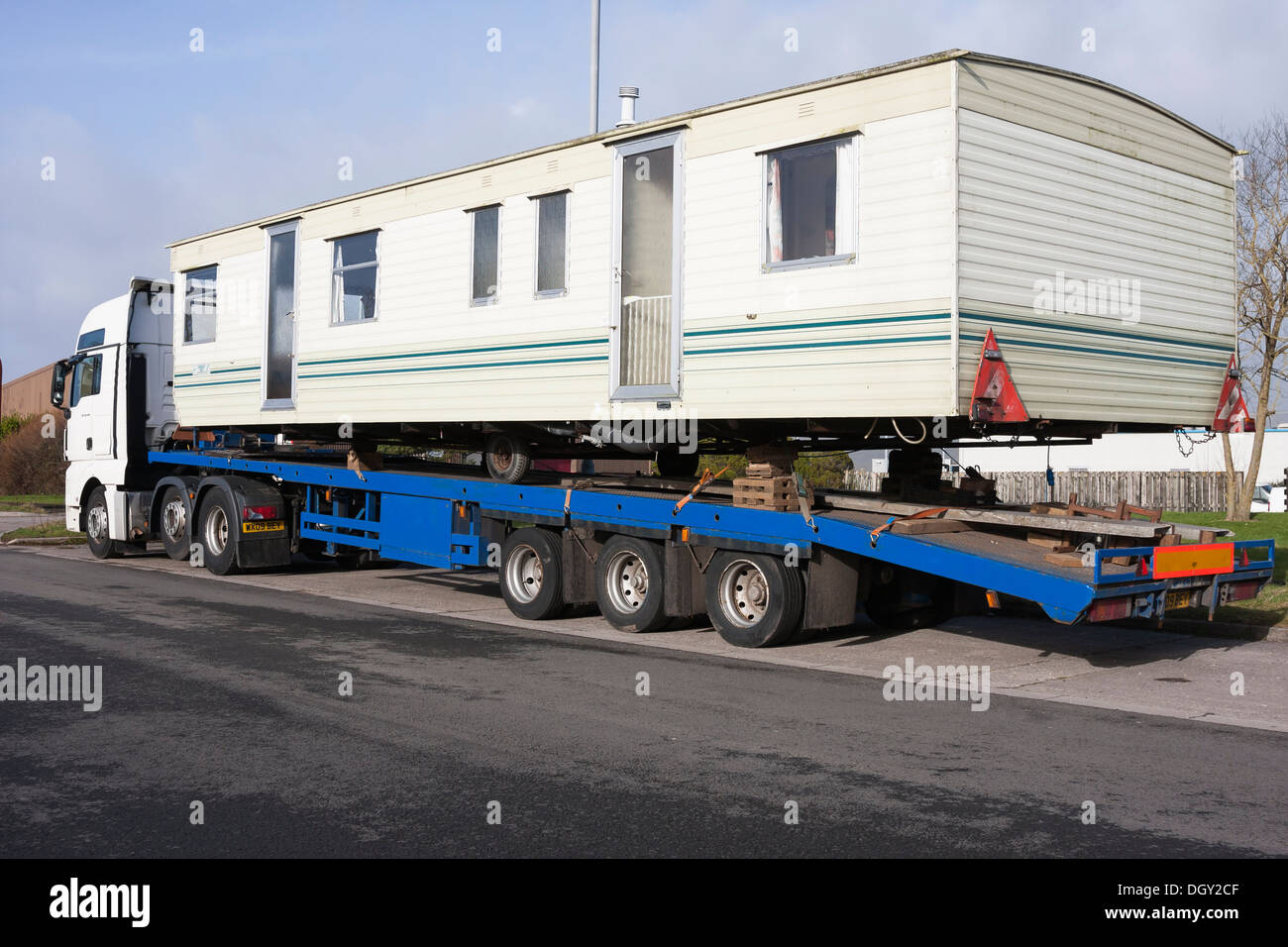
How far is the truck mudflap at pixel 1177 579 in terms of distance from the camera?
8359 mm

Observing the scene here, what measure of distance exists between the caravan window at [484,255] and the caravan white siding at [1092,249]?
5.32 metres

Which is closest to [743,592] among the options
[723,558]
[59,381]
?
[723,558]

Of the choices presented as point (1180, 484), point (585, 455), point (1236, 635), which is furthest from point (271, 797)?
point (1180, 484)

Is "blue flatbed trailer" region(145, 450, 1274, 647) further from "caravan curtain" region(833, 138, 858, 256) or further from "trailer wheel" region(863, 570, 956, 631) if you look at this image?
"caravan curtain" region(833, 138, 858, 256)

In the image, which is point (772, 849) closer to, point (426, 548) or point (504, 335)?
point (504, 335)

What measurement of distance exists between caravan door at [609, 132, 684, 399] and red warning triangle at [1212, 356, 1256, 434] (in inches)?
198

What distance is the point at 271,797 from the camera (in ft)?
18.7

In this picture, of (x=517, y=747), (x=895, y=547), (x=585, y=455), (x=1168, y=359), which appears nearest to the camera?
(x=517, y=747)

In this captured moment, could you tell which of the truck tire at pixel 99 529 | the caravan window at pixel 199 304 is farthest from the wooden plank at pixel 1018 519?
the truck tire at pixel 99 529

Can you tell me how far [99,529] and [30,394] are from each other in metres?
30.8

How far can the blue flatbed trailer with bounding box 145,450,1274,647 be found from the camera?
8.76m

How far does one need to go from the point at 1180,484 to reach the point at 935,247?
3251cm

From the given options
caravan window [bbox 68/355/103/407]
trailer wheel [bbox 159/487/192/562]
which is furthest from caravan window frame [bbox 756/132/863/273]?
caravan window [bbox 68/355/103/407]

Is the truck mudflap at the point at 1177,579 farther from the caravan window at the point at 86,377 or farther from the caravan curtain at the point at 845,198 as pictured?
the caravan window at the point at 86,377
